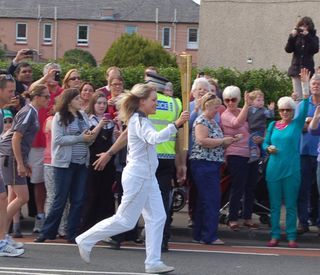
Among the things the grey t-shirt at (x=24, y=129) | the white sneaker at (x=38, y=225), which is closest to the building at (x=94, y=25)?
the white sneaker at (x=38, y=225)

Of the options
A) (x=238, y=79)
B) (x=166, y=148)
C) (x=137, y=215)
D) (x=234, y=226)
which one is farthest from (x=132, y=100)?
(x=238, y=79)

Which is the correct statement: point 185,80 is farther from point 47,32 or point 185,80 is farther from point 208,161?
point 47,32

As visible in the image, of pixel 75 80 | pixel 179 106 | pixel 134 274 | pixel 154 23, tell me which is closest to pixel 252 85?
pixel 75 80

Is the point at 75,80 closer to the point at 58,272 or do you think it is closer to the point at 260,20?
the point at 58,272

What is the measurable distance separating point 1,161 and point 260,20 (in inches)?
641

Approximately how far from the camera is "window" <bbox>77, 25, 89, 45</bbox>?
82000 mm

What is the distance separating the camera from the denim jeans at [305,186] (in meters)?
12.8

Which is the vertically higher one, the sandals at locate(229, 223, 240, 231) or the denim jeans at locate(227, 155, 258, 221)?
the denim jeans at locate(227, 155, 258, 221)

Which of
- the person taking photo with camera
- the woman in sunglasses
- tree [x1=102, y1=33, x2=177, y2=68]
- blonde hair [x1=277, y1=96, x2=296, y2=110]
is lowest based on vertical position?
blonde hair [x1=277, y1=96, x2=296, y2=110]

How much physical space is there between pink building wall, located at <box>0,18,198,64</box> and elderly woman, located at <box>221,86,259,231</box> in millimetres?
68147

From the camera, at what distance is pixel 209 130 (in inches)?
473

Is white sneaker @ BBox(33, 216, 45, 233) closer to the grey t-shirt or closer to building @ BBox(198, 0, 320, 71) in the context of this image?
the grey t-shirt

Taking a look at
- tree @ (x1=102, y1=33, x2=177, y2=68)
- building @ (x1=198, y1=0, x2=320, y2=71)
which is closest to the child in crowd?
building @ (x1=198, y1=0, x2=320, y2=71)

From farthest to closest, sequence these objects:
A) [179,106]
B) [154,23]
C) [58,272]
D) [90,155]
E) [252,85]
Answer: [154,23], [252,85], [90,155], [179,106], [58,272]
